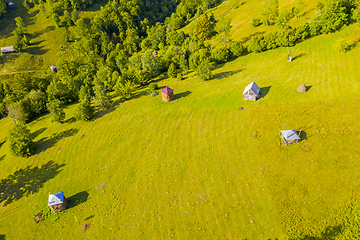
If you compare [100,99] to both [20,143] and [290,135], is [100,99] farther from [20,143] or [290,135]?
[290,135]

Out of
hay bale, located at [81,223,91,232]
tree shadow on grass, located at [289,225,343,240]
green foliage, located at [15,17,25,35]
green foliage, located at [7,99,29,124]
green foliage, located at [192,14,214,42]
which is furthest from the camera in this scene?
green foliage, located at [15,17,25,35]

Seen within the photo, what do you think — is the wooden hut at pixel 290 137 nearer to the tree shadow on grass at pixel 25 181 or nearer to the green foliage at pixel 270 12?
the tree shadow on grass at pixel 25 181

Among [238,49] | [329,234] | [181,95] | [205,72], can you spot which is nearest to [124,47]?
[205,72]

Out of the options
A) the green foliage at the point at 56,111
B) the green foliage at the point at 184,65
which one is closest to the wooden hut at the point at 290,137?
the green foliage at the point at 184,65

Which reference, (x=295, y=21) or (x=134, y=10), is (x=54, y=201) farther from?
(x=134, y=10)

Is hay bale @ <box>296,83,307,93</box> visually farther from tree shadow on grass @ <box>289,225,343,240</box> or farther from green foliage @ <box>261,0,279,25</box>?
green foliage @ <box>261,0,279,25</box>

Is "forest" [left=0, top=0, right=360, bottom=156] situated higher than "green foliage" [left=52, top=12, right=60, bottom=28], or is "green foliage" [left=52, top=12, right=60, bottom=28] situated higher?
"green foliage" [left=52, top=12, right=60, bottom=28]

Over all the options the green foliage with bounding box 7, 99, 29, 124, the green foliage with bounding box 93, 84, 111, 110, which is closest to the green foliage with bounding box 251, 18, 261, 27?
the green foliage with bounding box 93, 84, 111, 110
